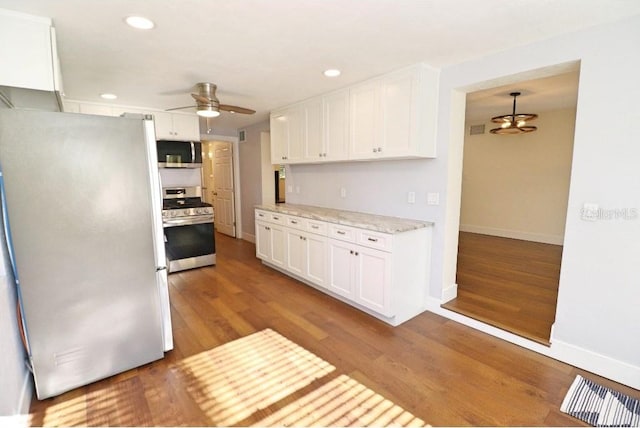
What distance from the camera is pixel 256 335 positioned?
2.61 metres

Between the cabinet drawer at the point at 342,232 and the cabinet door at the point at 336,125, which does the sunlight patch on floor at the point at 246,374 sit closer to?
the cabinet drawer at the point at 342,232

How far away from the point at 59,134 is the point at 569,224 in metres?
3.40

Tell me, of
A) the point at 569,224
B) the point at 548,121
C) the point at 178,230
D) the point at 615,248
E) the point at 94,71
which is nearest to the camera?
the point at 615,248

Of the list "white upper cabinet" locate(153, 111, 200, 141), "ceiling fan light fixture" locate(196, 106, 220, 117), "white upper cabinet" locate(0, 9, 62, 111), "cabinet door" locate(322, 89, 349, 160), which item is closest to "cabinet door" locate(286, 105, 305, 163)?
"cabinet door" locate(322, 89, 349, 160)

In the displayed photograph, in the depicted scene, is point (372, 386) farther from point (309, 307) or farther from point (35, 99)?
point (35, 99)

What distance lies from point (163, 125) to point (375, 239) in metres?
3.62

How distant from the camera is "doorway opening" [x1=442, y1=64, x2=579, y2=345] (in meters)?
3.01

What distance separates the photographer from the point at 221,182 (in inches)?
264

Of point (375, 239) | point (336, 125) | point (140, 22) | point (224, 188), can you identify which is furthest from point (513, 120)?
point (224, 188)

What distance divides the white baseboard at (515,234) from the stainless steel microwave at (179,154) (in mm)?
5629

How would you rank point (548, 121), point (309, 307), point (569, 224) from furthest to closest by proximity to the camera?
1. point (548, 121)
2. point (309, 307)
3. point (569, 224)

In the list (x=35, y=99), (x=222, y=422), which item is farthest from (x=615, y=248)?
(x=35, y=99)

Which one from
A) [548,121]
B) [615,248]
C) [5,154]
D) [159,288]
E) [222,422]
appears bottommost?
[222,422]

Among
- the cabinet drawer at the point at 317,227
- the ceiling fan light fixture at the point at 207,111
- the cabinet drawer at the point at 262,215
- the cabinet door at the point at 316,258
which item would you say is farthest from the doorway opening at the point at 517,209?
the ceiling fan light fixture at the point at 207,111
